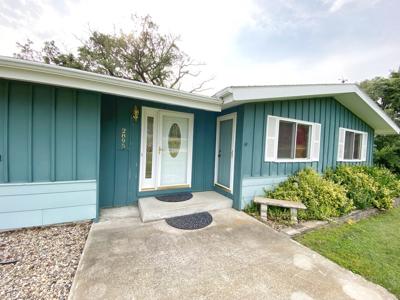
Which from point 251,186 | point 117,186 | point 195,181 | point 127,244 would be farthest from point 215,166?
point 127,244

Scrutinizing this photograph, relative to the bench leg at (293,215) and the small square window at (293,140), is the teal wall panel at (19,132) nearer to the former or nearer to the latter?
the bench leg at (293,215)

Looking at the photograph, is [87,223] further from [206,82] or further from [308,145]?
[206,82]

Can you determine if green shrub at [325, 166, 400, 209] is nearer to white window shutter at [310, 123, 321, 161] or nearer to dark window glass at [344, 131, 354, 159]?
dark window glass at [344, 131, 354, 159]

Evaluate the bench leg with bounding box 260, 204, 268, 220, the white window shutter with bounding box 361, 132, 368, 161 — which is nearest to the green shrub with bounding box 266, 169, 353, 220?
the bench leg with bounding box 260, 204, 268, 220

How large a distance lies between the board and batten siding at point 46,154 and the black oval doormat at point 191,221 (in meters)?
1.42

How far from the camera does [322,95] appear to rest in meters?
4.88

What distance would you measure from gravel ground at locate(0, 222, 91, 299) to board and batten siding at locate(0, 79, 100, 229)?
0.72 feet

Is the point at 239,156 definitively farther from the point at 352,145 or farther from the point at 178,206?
the point at 352,145

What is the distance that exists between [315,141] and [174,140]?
3.98 meters

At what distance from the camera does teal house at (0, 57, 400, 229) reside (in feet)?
8.81

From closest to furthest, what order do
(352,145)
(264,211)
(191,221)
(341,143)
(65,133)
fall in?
(65,133) < (191,221) < (264,211) < (341,143) < (352,145)

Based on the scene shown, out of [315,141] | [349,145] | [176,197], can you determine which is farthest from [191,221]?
[349,145]

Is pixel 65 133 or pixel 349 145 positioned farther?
pixel 349 145

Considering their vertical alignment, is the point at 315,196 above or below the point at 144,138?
below
